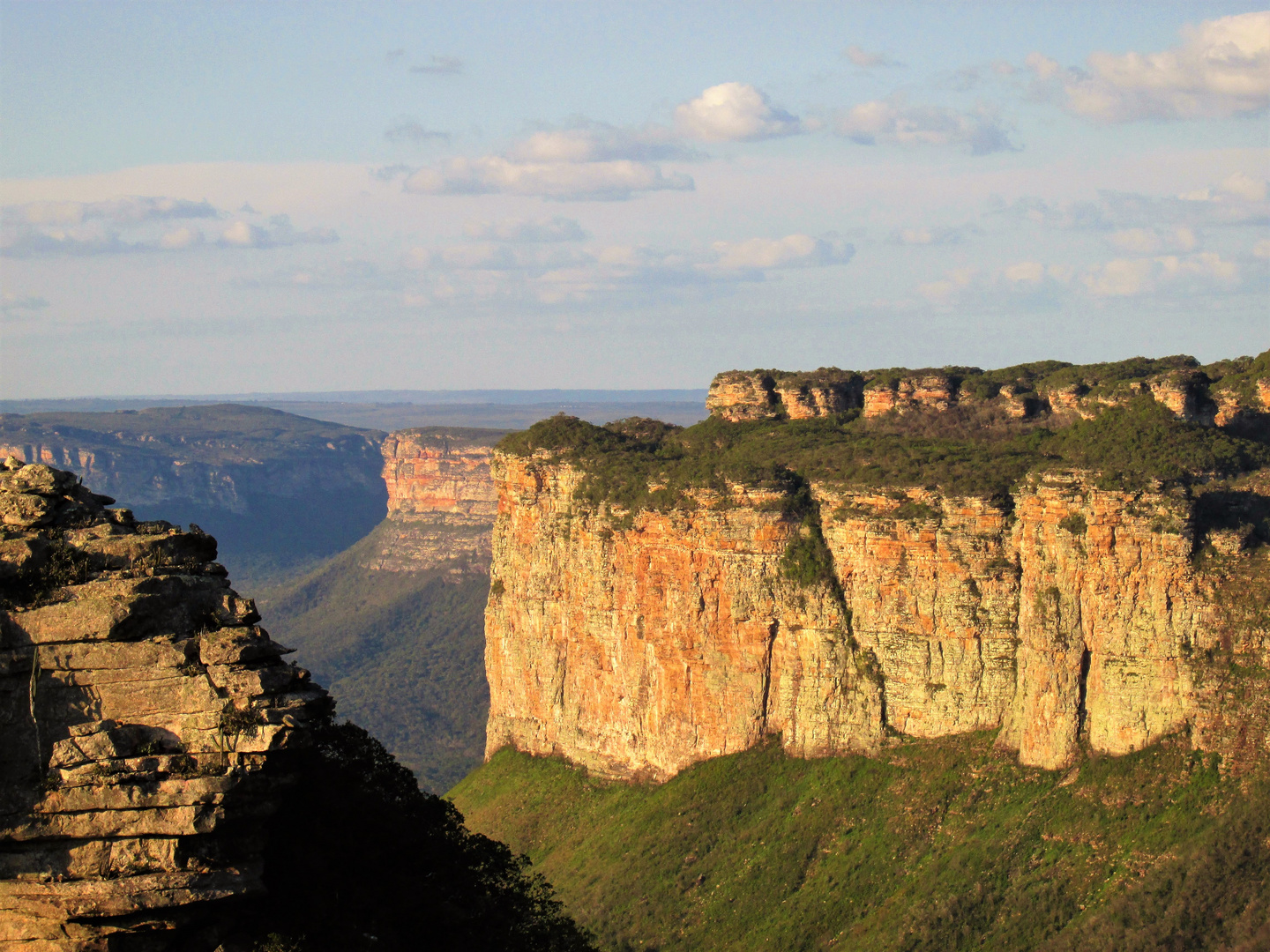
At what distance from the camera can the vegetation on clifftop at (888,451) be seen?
188ft

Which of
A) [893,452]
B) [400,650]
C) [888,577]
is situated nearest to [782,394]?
[893,452]

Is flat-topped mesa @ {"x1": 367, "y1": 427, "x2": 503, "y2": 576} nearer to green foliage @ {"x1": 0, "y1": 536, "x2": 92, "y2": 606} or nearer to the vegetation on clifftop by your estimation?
the vegetation on clifftop

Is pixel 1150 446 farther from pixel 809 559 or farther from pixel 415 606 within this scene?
pixel 415 606

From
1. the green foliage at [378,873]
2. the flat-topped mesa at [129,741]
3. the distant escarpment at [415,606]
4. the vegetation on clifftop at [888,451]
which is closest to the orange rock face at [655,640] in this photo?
the vegetation on clifftop at [888,451]

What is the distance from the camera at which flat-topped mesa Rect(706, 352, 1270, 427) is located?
62.4 meters

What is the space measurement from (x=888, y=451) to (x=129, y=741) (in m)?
46.0

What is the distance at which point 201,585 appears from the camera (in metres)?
23.5

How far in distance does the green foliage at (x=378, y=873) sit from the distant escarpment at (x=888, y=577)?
80.6 ft

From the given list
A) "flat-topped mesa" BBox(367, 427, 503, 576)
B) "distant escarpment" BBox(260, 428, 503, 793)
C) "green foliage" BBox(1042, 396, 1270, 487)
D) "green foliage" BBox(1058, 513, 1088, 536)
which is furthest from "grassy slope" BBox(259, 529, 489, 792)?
"green foliage" BBox(1058, 513, 1088, 536)

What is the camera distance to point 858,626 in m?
58.8

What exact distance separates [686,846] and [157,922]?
134 ft

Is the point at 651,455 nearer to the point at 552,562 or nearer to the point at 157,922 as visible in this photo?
the point at 552,562

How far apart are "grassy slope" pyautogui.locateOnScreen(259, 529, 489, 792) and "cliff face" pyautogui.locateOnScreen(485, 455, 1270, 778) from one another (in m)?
43.6

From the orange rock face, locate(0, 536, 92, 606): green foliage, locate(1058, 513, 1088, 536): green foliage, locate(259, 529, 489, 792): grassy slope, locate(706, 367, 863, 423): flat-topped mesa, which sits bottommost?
locate(259, 529, 489, 792): grassy slope
